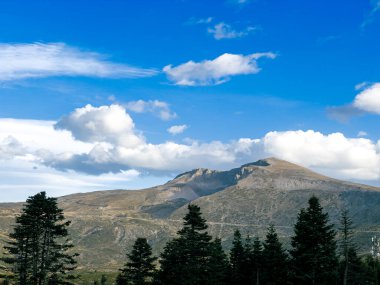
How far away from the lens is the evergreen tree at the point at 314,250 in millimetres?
66062

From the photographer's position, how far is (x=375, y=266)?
488 feet

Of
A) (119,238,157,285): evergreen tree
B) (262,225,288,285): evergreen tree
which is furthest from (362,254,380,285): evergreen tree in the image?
(119,238,157,285): evergreen tree

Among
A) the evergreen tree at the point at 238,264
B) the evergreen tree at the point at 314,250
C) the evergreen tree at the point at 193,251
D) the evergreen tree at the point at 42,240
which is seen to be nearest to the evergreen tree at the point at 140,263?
the evergreen tree at the point at 193,251

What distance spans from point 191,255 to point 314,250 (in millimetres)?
17630

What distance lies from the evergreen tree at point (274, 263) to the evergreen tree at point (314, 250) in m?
14.6

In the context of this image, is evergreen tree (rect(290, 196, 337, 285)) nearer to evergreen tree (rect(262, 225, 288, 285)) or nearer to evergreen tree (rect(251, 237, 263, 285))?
evergreen tree (rect(262, 225, 288, 285))

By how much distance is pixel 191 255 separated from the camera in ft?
236

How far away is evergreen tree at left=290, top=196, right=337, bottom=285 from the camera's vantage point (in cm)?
6606

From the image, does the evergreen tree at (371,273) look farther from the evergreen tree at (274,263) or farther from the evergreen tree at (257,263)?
the evergreen tree at (274,263)

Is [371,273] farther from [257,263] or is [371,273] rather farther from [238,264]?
[257,263]

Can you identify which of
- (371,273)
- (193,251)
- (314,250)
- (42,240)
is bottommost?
(371,273)

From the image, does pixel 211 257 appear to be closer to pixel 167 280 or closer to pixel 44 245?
pixel 167 280

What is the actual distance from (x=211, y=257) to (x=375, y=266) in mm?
91084

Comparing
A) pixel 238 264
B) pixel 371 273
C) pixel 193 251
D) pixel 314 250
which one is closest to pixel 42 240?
pixel 193 251
